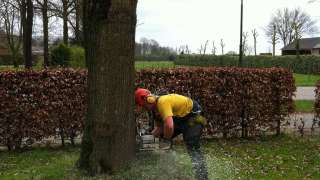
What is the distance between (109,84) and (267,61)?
5301 centimetres

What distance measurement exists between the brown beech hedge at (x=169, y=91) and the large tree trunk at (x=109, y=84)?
3829 millimetres

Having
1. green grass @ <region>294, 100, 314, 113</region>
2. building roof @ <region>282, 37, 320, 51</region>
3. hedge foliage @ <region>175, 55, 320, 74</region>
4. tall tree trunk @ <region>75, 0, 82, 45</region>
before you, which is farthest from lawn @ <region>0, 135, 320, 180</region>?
building roof @ <region>282, 37, 320, 51</region>

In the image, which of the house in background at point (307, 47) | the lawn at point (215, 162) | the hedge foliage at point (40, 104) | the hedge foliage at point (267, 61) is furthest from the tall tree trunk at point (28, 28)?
the house in background at point (307, 47)

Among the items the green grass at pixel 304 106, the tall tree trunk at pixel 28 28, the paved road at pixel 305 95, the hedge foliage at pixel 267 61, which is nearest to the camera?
the green grass at pixel 304 106

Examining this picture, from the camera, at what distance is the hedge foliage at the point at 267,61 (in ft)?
168

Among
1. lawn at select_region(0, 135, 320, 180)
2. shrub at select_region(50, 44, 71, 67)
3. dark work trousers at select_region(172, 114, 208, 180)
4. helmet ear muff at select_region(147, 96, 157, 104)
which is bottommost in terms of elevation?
lawn at select_region(0, 135, 320, 180)

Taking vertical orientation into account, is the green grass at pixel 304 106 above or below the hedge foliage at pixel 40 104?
below

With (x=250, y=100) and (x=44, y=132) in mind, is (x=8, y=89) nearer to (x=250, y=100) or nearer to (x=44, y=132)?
(x=44, y=132)

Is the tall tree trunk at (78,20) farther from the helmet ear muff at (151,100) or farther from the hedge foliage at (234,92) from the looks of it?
the helmet ear muff at (151,100)

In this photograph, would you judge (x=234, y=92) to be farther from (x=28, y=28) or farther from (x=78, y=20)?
(x=78, y=20)

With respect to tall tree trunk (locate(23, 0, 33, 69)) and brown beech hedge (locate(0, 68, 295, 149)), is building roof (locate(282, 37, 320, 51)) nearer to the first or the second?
tall tree trunk (locate(23, 0, 33, 69))

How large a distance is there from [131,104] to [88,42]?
969 millimetres

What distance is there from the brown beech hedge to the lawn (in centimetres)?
40

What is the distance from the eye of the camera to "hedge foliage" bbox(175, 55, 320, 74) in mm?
51234
